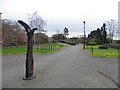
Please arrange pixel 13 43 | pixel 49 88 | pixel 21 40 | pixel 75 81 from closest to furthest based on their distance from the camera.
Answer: pixel 49 88 < pixel 75 81 < pixel 13 43 < pixel 21 40

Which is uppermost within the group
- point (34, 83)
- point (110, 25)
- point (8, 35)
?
point (110, 25)

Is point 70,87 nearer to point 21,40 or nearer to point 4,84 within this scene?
point 4,84

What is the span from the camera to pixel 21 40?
4822 cm

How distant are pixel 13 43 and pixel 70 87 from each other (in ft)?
123

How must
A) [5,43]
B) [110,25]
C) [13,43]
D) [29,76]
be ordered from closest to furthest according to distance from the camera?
[29,76]
[5,43]
[13,43]
[110,25]

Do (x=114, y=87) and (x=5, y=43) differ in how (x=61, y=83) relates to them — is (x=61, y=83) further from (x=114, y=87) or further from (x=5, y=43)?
(x=5, y=43)

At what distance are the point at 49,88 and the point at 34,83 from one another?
123 cm

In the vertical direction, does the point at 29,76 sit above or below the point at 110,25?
below

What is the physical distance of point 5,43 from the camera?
3881 cm

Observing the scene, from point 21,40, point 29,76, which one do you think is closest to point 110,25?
point 21,40

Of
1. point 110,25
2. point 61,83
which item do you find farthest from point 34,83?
point 110,25

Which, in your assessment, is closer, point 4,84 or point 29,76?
point 4,84

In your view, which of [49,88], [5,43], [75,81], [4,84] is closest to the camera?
[49,88]

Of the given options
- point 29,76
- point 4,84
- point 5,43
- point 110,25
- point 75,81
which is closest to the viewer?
point 4,84
